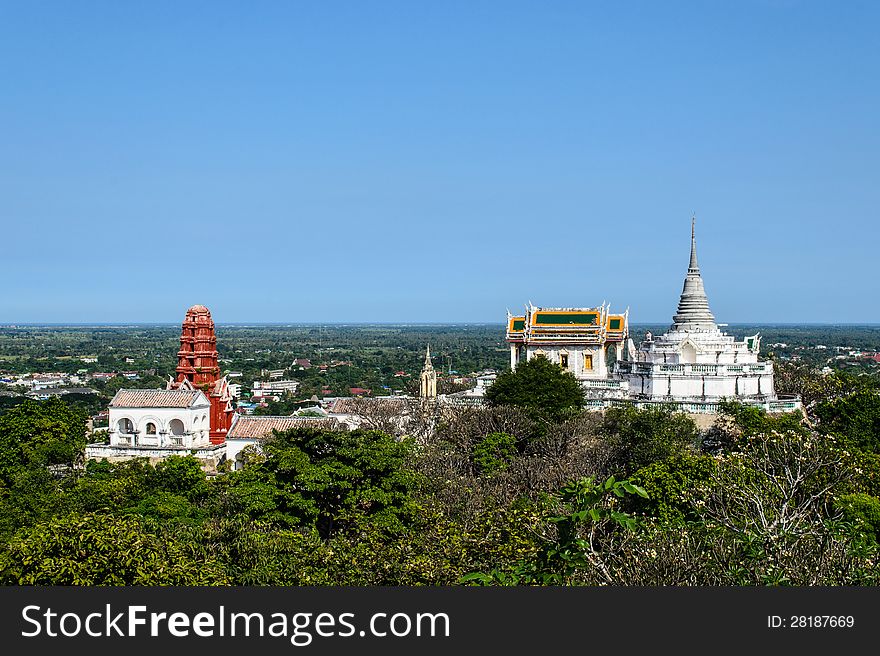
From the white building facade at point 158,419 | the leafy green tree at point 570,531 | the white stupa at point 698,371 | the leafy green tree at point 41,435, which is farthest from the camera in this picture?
the white stupa at point 698,371

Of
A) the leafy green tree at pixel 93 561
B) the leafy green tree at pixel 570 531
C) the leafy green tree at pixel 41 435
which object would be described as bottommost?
the leafy green tree at pixel 41 435

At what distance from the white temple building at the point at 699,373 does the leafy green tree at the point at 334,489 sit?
22.0 meters

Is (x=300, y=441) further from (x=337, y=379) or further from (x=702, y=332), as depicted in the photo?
(x=337, y=379)

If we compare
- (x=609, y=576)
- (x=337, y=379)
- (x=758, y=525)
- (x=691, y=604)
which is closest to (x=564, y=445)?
Result: (x=758, y=525)

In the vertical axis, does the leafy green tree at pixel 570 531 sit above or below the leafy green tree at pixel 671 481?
above

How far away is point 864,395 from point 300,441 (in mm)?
23490

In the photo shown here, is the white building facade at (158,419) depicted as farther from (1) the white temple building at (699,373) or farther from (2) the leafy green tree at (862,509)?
(2) the leafy green tree at (862,509)

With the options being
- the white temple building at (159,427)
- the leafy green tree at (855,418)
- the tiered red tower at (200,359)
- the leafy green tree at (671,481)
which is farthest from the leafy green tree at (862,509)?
the tiered red tower at (200,359)

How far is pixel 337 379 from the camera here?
377 feet

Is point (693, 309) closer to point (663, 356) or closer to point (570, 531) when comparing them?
point (663, 356)

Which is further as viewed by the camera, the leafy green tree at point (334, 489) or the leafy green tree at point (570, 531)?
the leafy green tree at point (334, 489)

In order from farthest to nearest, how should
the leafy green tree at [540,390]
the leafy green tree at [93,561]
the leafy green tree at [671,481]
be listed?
the leafy green tree at [540,390] < the leafy green tree at [671,481] < the leafy green tree at [93,561]

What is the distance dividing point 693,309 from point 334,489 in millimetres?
31164

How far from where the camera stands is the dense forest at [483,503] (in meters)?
13.6
